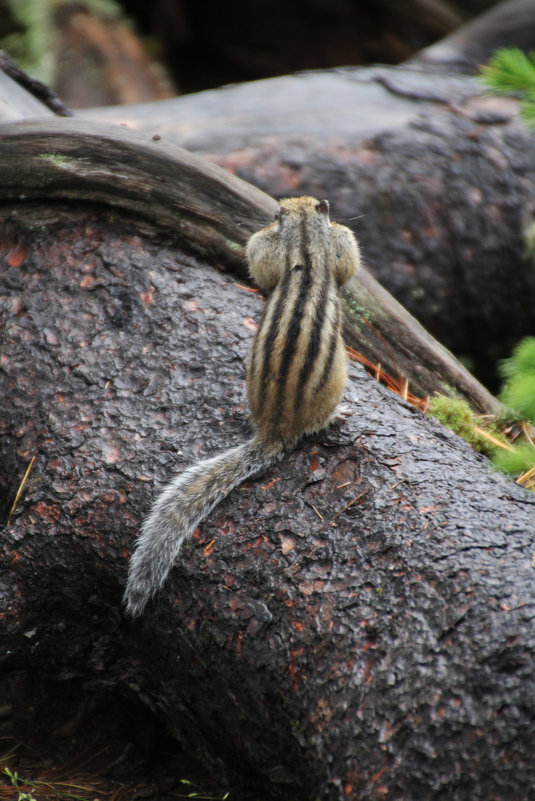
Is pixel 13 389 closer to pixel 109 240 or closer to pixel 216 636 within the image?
pixel 109 240

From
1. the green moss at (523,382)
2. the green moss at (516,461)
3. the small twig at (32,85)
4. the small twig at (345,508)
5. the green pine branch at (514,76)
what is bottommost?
the small twig at (345,508)

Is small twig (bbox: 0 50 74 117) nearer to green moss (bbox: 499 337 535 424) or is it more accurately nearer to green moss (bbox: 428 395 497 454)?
green moss (bbox: 428 395 497 454)

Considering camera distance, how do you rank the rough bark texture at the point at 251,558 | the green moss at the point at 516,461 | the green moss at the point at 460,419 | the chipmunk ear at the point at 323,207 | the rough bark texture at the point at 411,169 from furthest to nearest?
the rough bark texture at the point at 411,169, the green moss at the point at 460,419, the chipmunk ear at the point at 323,207, the green moss at the point at 516,461, the rough bark texture at the point at 251,558

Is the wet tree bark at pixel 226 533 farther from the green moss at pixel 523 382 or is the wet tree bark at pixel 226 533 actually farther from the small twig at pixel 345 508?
the green moss at pixel 523 382

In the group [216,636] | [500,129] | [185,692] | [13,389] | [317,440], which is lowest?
[185,692]

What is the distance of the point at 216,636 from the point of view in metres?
2.61

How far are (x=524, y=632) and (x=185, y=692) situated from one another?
1271mm

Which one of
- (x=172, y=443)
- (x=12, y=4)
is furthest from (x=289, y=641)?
(x=12, y=4)

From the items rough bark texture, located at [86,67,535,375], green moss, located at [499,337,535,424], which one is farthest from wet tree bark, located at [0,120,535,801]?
rough bark texture, located at [86,67,535,375]

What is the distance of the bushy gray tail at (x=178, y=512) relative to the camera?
2.73m

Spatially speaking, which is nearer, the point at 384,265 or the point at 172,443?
the point at 172,443

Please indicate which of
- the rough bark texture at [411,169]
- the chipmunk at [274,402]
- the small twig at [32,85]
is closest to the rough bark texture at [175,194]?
the chipmunk at [274,402]

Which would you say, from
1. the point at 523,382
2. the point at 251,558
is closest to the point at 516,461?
the point at 523,382

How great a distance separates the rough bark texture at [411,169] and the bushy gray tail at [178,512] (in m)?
3.08
